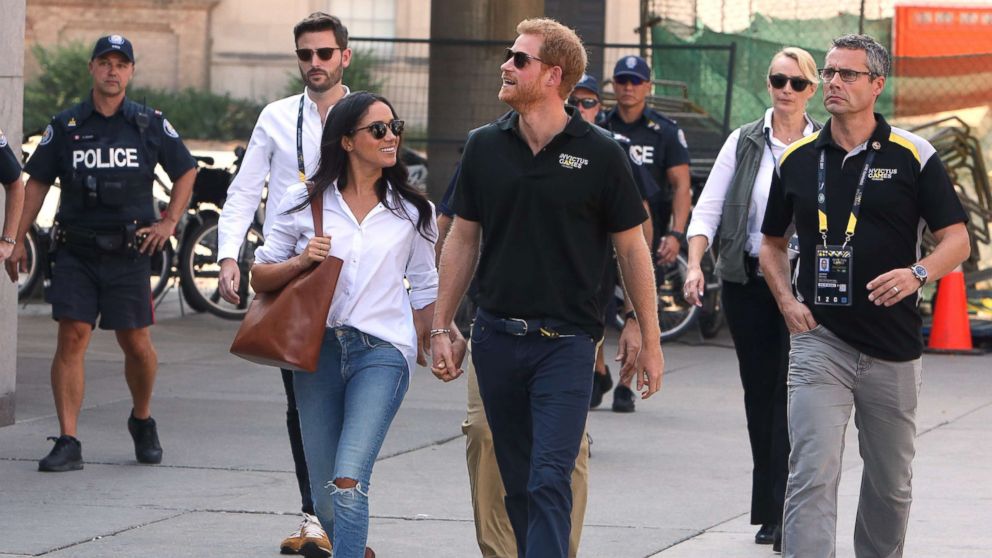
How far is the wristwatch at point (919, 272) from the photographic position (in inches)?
214

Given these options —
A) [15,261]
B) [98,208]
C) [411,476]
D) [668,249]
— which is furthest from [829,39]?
[15,261]

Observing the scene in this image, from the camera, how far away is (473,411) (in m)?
5.89

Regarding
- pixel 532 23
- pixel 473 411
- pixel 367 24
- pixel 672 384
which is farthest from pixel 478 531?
pixel 367 24

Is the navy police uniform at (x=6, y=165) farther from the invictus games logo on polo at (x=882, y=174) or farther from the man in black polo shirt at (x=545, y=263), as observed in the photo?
the invictus games logo on polo at (x=882, y=174)

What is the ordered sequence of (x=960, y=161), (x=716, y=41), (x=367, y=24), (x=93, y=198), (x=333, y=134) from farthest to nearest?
1. (x=367, y=24)
2. (x=716, y=41)
3. (x=960, y=161)
4. (x=93, y=198)
5. (x=333, y=134)

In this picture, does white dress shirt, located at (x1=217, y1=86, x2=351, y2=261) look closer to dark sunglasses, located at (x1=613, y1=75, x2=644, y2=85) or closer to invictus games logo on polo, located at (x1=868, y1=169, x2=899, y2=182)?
invictus games logo on polo, located at (x1=868, y1=169, x2=899, y2=182)

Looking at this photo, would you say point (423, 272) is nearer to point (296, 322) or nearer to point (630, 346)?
point (296, 322)

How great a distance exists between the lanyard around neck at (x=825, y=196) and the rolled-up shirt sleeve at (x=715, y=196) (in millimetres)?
1382

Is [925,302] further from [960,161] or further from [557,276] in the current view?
[557,276]

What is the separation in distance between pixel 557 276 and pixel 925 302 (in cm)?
926

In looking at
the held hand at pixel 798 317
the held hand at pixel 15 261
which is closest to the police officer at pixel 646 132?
the held hand at pixel 15 261

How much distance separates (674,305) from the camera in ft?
43.7

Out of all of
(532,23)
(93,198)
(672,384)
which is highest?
(532,23)

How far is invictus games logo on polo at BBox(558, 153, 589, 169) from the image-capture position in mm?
5191
